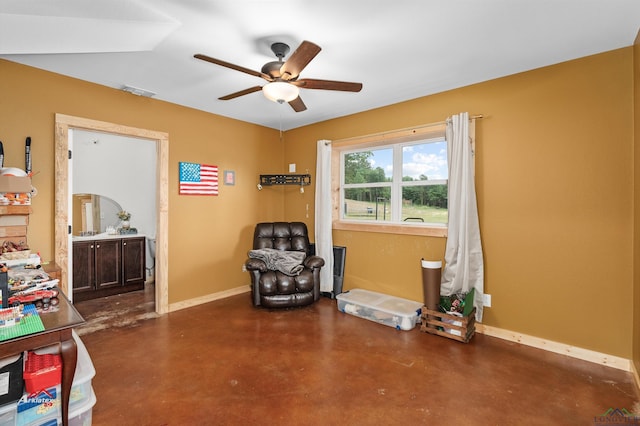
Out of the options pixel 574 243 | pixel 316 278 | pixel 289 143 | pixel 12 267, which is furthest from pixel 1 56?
pixel 574 243

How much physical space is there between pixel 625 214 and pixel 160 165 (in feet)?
15.2

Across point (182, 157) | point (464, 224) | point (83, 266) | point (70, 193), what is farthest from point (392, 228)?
point (83, 266)

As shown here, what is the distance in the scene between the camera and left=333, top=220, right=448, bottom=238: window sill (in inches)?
139

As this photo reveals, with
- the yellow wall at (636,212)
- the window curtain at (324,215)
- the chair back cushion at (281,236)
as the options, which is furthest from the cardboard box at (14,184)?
the yellow wall at (636,212)

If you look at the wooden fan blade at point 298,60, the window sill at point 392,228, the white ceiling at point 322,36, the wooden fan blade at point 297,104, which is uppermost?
the white ceiling at point 322,36

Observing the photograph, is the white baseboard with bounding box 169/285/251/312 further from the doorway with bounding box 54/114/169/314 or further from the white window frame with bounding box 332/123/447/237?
the white window frame with bounding box 332/123/447/237

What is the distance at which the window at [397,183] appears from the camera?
368 centimetres

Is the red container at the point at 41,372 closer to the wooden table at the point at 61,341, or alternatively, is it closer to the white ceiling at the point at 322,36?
the wooden table at the point at 61,341

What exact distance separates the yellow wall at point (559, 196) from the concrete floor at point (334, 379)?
35 cm

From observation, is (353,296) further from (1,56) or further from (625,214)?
(1,56)

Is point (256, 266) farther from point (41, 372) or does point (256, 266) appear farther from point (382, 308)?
point (41, 372)

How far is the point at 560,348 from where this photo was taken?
2.77 metres

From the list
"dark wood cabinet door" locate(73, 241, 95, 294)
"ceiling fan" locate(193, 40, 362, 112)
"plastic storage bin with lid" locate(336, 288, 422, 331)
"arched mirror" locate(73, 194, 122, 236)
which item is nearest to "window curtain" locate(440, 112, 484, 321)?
"plastic storage bin with lid" locate(336, 288, 422, 331)

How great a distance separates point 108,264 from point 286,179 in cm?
285
